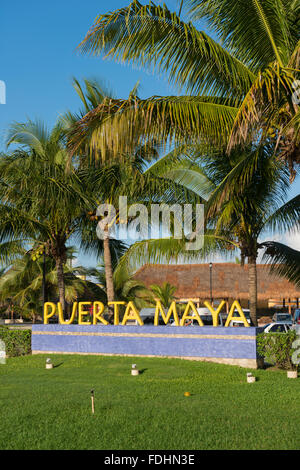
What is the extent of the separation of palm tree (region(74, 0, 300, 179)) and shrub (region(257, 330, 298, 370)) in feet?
16.9

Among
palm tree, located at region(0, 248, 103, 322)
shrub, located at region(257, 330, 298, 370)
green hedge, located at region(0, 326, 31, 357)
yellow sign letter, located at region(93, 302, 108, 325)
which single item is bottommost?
green hedge, located at region(0, 326, 31, 357)

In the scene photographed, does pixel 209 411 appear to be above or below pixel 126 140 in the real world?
below

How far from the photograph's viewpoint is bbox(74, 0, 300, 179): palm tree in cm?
951

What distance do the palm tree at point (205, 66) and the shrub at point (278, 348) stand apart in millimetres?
5153

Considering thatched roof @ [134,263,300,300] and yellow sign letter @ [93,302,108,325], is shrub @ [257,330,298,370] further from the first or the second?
thatched roof @ [134,263,300,300]

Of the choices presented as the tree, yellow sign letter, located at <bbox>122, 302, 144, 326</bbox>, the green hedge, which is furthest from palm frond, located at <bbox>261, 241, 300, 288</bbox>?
the tree

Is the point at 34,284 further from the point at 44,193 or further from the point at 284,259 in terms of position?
the point at 284,259

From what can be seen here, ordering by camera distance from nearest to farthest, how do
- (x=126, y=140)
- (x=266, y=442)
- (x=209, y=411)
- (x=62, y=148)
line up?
(x=266, y=442)
(x=209, y=411)
(x=126, y=140)
(x=62, y=148)

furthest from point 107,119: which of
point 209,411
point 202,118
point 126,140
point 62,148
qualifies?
point 62,148

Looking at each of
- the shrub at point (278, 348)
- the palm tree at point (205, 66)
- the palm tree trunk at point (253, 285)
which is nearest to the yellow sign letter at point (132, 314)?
the palm tree trunk at point (253, 285)

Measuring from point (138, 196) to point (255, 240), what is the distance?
4.06m

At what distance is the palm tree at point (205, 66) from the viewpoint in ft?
31.2

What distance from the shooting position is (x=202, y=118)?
33.2 feet
